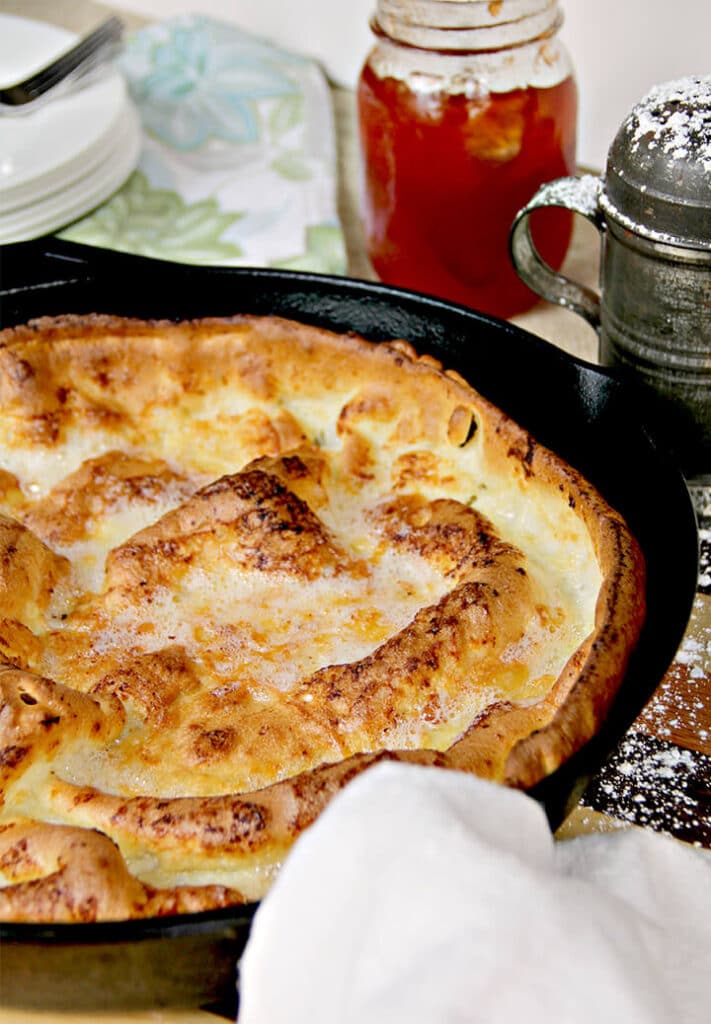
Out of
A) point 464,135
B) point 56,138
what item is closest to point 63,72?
point 56,138

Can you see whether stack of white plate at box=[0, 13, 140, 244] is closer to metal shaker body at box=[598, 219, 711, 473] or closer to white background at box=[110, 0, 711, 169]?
white background at box=[110, 0, 711, 169]

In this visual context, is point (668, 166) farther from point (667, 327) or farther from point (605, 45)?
point (605, 45)

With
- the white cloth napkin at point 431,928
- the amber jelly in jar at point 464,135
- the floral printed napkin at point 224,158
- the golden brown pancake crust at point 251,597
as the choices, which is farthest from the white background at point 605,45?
the white cloth napkin at point 431,928

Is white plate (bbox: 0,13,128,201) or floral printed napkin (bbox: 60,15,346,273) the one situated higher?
white plate (bbox: 0,13,128,201)

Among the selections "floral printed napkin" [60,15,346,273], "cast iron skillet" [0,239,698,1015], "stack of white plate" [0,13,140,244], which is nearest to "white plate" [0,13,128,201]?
"stack of white plate" [0,13,140,244]

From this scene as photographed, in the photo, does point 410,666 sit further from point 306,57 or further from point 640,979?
point 306,57

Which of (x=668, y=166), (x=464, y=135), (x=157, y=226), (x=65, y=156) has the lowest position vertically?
(x=157, y=226)
